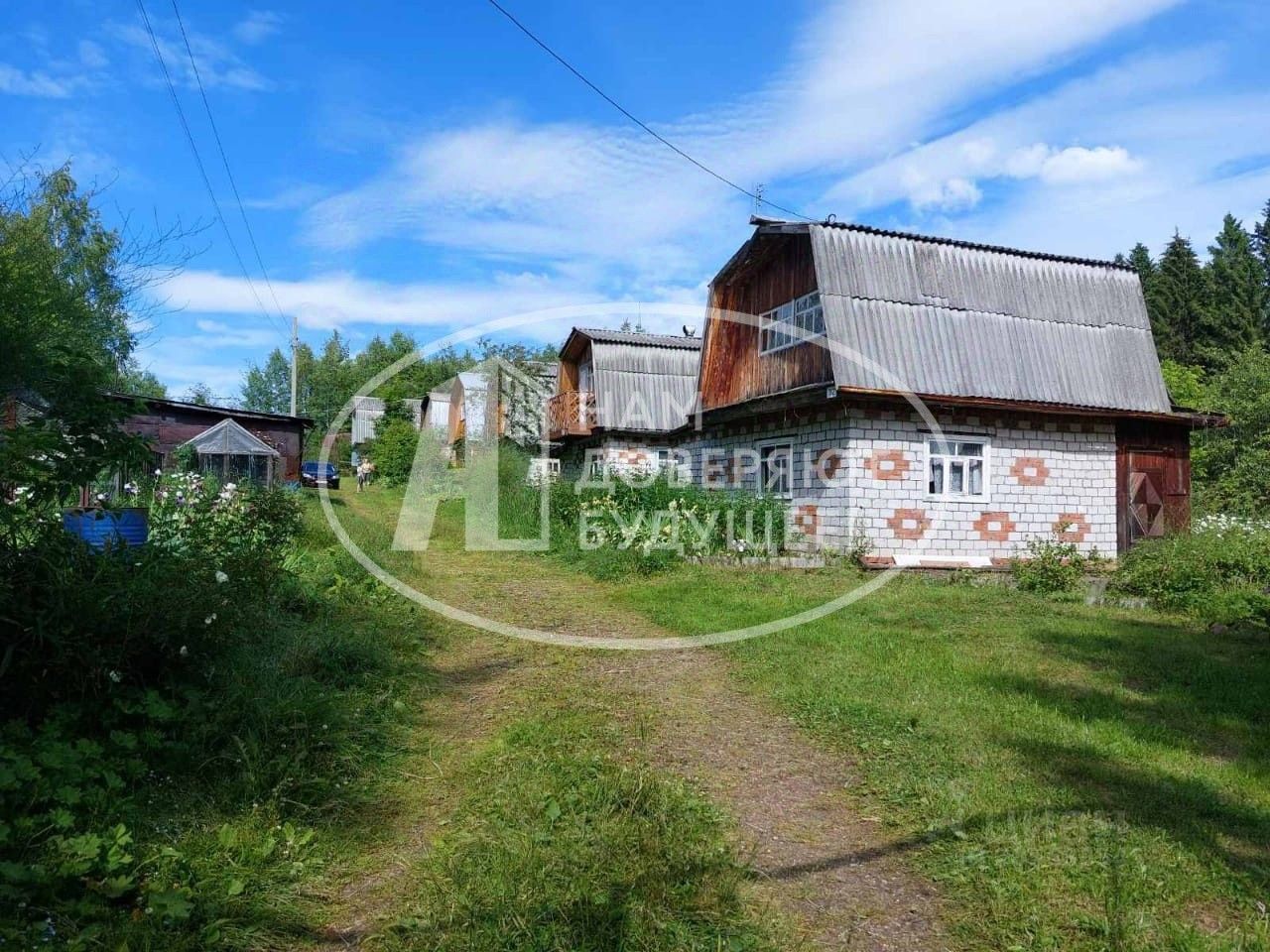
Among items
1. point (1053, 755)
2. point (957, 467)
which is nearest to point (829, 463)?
point (957, 467)

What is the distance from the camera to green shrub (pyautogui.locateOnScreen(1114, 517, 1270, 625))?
10.3 m

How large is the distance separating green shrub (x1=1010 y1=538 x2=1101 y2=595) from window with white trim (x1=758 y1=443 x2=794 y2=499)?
4.11 m

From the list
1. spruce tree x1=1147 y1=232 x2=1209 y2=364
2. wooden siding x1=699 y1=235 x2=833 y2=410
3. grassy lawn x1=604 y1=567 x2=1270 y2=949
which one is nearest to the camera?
grassy lawn x1=604 y1=567 x2=1270 y2=949

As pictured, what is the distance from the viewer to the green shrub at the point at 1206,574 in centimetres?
1033

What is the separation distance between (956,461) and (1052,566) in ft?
7.74

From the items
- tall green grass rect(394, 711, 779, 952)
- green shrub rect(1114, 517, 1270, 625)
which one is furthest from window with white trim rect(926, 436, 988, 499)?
tall green grass rect(394, 711, 779, 952)

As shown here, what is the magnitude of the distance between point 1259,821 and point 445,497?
24517 mm

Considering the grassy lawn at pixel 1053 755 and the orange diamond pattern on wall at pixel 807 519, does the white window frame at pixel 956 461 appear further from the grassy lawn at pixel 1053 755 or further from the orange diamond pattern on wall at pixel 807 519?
the grassy lawn at pixel 1053 755

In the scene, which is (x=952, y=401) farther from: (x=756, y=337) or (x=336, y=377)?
(x=336, y=377)

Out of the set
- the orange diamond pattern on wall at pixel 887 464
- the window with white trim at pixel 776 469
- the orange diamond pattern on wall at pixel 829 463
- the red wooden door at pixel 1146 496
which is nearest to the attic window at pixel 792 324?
the window with white trim at pixel 776 469

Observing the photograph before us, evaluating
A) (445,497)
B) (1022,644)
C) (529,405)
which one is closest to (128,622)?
(1022,644)

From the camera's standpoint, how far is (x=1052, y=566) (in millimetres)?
13203

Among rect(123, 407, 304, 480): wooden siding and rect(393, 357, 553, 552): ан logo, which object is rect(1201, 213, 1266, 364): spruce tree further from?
rect(123, 407, 304, 480): wooden siding

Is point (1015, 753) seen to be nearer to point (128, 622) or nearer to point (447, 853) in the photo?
point (447, 853)
